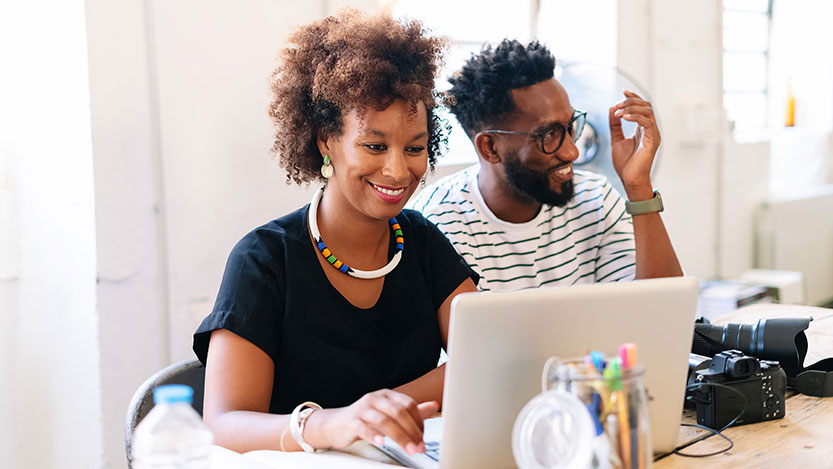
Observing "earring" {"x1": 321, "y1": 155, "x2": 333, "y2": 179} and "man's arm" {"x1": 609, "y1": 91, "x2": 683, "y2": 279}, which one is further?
"man's arm" {"x1": 609, "y1": 91, "x2": 683, "y2": 279}

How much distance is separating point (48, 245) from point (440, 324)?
1016mm

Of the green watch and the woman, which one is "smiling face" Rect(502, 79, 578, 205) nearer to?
the green watch

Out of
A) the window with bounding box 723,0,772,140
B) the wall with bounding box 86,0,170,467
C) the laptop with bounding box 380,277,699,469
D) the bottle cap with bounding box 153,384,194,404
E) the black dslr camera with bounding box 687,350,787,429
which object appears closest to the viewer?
the bottle cap with bounding box 153,384,194,404

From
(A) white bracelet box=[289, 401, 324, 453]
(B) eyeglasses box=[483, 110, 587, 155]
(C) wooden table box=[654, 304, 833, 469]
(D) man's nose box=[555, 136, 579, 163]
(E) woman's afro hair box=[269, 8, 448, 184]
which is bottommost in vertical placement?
(C) wooden table box=[654, 304, 833, 469]

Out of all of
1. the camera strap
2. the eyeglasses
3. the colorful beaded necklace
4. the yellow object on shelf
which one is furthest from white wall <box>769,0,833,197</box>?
the colorful beaded necklace

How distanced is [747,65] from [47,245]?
398 centimetres

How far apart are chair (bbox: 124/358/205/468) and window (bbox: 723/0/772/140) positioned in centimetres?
373

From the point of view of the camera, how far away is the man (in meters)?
1.93

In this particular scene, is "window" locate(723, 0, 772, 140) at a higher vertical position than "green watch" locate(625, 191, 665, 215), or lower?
higher

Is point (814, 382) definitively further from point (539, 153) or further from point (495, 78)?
point (495, 78)

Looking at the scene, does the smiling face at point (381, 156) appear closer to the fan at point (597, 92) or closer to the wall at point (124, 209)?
the wall at point (124, 209)

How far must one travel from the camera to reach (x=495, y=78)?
80.6 inches

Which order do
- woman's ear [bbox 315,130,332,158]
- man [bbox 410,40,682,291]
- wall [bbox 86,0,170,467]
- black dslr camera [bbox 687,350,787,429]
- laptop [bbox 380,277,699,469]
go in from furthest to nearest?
man [bbox 410,40,682,291] < wall [bbox 86,0,170,467] < woman's ear [bbox 315,130,332,158] < black dslr camera [bbox 687,350,787,429] < laptop [bbox 380,277,699,469]

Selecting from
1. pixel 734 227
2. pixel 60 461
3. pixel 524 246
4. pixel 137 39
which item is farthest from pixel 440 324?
pixel 734 227
